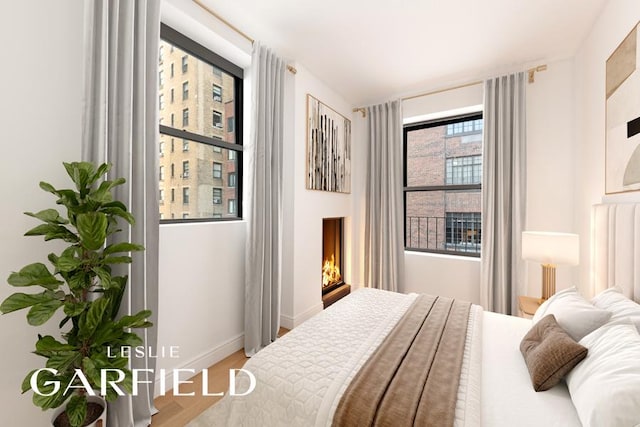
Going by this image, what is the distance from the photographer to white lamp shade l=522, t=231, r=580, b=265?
2088 millimetres

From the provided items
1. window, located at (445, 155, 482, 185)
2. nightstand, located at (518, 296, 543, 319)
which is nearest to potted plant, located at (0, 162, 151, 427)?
nightstand, located at (518, 296, 543, 319)

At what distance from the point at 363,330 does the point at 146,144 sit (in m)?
1.74

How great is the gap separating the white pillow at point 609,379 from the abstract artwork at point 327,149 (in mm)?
2466

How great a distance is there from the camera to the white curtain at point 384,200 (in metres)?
3.56

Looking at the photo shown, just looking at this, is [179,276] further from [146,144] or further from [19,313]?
[146,144]

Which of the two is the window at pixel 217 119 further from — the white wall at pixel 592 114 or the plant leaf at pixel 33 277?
the white wall at pixel 592 114

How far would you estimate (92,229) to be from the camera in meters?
1.12

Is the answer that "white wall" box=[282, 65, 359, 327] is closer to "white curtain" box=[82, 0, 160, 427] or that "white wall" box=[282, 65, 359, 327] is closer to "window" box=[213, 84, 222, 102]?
"window" box=[213, 84, 222, 102]

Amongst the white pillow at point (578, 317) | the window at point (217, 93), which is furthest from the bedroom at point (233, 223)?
the white pillow at point (578, 317)

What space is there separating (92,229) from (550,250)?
294 cm

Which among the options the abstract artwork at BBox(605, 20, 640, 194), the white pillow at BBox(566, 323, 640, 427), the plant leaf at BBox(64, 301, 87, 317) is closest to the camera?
the white pillow at BBox(566, 323, 640, 427)

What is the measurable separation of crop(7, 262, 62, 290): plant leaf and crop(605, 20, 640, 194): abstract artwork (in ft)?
9.81

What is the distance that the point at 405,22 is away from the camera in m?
2.24

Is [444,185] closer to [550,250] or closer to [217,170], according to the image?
[550,250]
